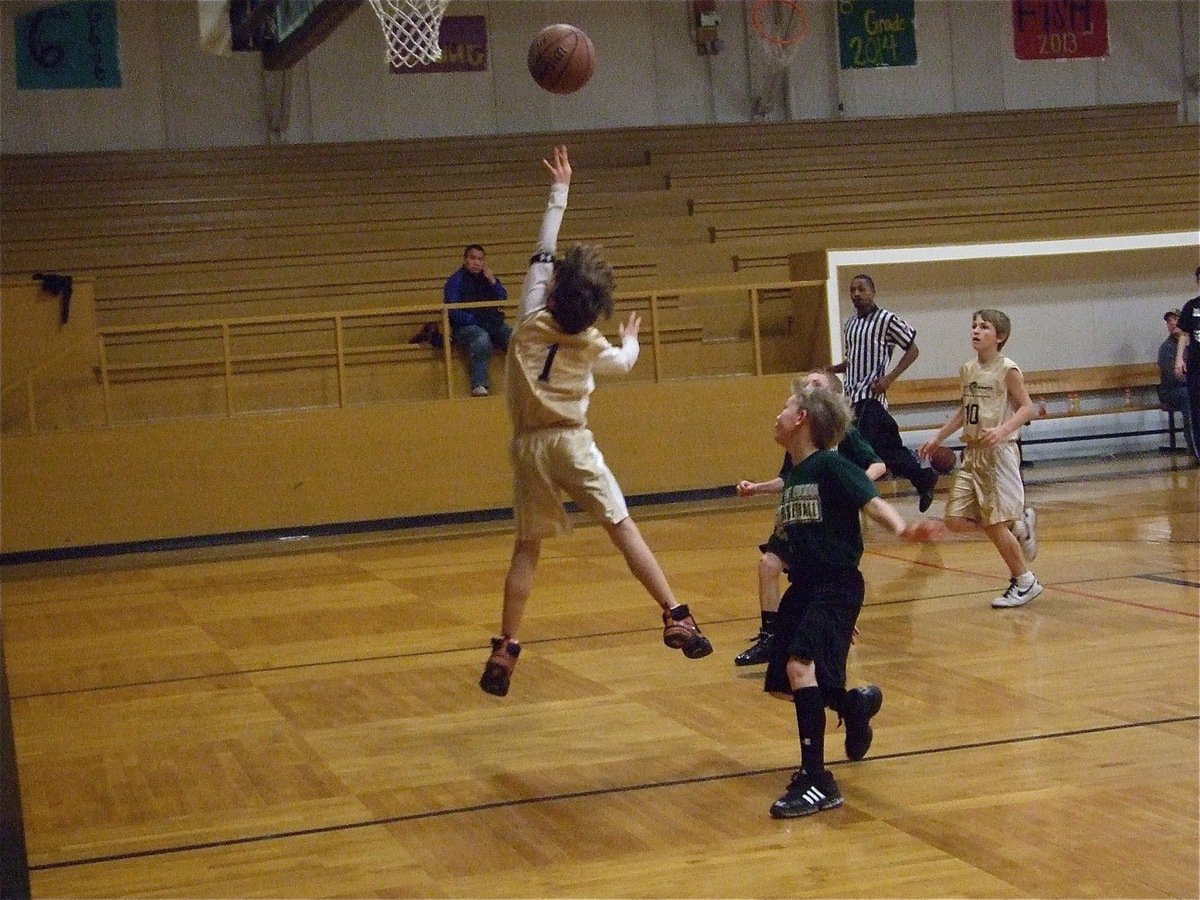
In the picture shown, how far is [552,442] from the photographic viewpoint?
5906mm

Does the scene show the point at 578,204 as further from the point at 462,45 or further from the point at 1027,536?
the point at 1027,536

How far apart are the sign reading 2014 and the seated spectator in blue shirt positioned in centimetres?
893

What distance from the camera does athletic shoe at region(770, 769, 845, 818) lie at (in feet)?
15.0

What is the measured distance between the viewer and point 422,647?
7.84 meters


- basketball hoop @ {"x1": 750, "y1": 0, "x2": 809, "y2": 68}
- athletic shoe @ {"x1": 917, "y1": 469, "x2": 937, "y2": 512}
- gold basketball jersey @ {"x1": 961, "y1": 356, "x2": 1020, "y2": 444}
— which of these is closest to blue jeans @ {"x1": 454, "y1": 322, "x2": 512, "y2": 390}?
athletic shoe @ {"x1": 917, "y1": 469, "x2": 937, "y2": 512}

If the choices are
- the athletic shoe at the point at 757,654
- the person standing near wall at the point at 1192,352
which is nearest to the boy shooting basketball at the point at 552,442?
the athletic shoe at the point at 757,654

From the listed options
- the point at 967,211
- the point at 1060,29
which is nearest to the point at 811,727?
the point at 967,211

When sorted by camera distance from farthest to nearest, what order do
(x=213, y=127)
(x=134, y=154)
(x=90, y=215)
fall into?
(x=213, y=127) < (x=134, y=154) < (x=90, y=215)

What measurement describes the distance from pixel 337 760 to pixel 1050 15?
19.9 meters

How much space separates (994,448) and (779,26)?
47.6 ft

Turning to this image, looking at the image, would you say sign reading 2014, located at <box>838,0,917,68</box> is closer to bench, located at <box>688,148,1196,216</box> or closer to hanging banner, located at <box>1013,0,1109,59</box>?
hanging banner, located at <box>1013,0,1109,59</box>

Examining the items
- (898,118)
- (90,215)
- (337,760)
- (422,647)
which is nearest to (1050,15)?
(898,118)

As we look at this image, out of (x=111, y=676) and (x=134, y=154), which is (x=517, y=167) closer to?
(x=134, y=154)

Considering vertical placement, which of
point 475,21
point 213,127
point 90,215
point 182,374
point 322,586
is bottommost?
point 322,586
